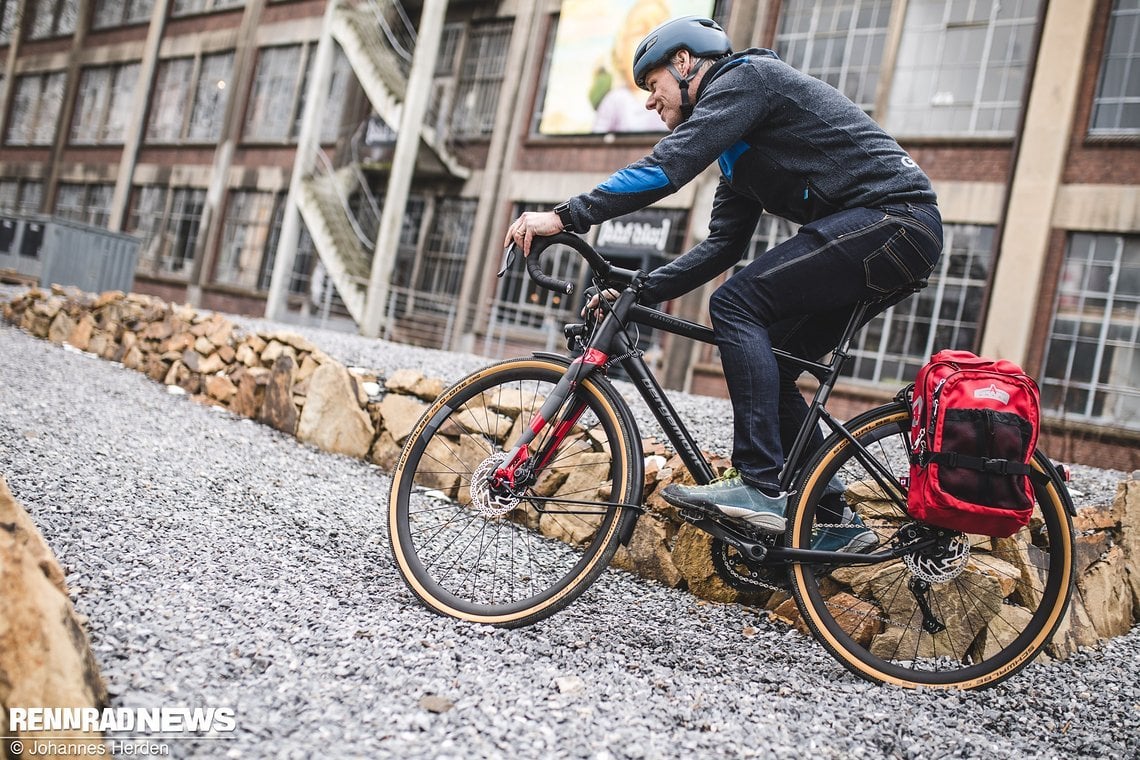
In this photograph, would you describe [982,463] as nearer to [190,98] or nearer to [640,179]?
[640,179]

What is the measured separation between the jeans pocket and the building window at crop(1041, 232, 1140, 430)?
1032 cm

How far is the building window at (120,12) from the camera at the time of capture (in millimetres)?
26247

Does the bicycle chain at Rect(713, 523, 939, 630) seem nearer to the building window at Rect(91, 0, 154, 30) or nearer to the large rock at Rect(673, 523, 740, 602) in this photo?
the large rock at Rect(673, 523, 740, 602)

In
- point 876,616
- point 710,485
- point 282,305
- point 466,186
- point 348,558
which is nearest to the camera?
point 710,485

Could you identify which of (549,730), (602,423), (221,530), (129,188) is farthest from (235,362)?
(129,188)

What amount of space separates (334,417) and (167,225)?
72.4 ft

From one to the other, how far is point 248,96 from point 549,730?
81.0 ft

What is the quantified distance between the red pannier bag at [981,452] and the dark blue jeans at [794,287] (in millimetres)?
407

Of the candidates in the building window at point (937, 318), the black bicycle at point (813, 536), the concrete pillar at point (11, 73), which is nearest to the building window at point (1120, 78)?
the building window at point (937, 318)

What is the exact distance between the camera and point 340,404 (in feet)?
17.8

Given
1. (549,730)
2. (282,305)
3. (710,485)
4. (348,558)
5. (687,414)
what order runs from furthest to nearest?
(282,305), (687,414), (348,558), (710,485), (549,730)

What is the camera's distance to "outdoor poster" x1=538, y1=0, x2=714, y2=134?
14.9m

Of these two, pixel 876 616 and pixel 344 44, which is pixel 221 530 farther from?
pixel 344 44

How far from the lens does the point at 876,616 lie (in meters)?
2.71
